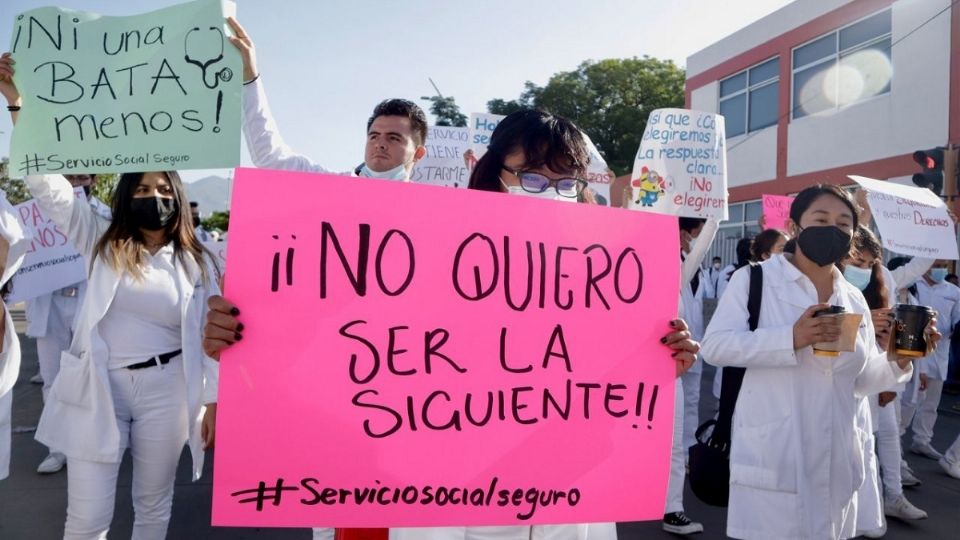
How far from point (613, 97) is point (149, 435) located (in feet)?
104

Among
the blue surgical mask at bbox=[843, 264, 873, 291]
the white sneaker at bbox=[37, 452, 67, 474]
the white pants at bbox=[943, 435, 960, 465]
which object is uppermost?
the blue surgical mask at bbox=[843, 264, 873, 291]

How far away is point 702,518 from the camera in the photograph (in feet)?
16.0

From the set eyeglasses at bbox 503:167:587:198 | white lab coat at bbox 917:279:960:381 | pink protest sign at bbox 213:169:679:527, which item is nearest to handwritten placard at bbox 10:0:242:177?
pink protest sign at bbox 213:169:679:527

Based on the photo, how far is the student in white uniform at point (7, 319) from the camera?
2564 mm

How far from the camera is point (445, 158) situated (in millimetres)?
7730

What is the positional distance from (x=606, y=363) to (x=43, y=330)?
5756 mm

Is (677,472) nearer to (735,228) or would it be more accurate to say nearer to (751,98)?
(735,228)

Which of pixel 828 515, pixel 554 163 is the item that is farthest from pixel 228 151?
pixel 828 515

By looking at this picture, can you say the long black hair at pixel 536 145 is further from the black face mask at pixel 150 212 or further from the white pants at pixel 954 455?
the white pants at pixel 954 455

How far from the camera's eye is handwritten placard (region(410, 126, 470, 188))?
753cm

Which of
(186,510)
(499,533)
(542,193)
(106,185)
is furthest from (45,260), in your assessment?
(106,185)

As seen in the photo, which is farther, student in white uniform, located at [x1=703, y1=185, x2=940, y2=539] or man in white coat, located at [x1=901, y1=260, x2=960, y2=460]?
man in white coat, located at [x1=901, y1=260, x2=960, y2=460]

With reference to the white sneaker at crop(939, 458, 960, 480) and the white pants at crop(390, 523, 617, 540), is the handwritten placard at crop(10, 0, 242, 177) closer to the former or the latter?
the white pants at crop(390, 523, 617, 540)

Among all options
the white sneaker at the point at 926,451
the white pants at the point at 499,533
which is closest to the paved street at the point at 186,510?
the white sneaker at the point at 926,451
